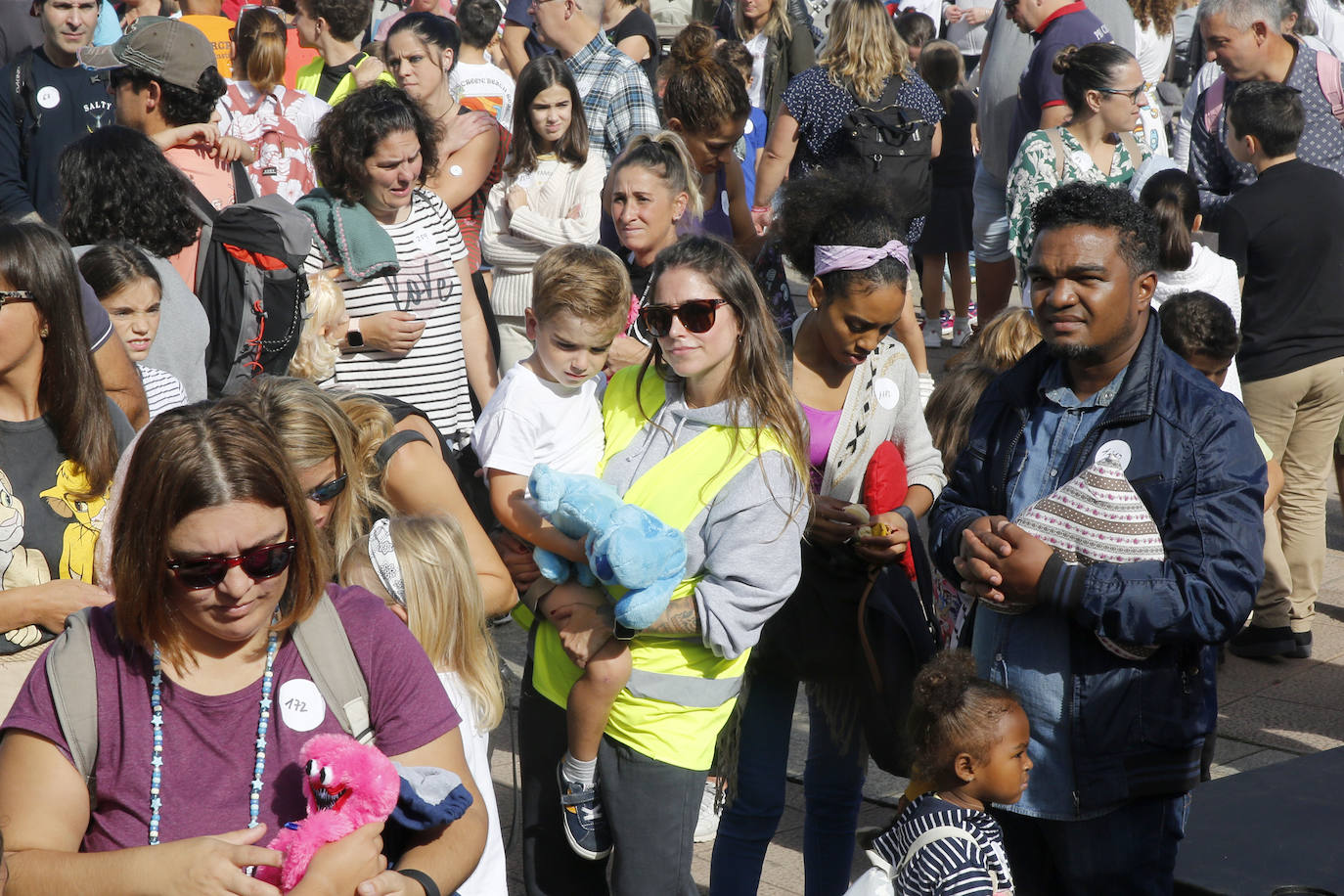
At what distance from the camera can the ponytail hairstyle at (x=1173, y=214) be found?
202 inches

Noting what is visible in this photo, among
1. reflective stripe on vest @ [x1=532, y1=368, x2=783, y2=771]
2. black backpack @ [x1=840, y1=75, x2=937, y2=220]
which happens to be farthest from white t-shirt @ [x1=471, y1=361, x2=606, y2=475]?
black backpack @ [x1=840, y1=75, x2=937, y2=220]

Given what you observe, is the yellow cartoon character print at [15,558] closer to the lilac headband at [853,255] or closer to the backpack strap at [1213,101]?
the lilac headband at [853,255]

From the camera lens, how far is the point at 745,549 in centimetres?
289

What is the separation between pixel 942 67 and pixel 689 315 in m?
7.22

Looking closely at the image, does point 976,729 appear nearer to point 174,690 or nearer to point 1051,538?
point 1051,538

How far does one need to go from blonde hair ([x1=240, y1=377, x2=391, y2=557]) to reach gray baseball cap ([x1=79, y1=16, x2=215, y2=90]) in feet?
7.17

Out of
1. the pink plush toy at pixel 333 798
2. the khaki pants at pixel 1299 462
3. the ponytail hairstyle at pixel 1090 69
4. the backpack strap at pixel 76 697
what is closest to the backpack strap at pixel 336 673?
the pink plush toy at pixel 333 798

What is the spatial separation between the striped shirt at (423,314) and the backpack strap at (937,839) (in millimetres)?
2575

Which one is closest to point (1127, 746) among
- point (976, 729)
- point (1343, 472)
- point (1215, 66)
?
point (976, 729)

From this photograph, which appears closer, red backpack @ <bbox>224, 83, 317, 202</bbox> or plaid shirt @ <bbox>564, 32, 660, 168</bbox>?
red backpack @ <bbox>224, 83, 317, 202</bbox>

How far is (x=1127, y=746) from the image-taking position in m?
2.74

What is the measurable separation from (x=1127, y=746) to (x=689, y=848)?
100cm

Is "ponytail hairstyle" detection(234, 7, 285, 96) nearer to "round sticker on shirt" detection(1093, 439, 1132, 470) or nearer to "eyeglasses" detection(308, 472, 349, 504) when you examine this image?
"eyeglasses" detection(308, 472, 349, 504)

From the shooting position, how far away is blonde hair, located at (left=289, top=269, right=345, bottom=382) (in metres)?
4.30
